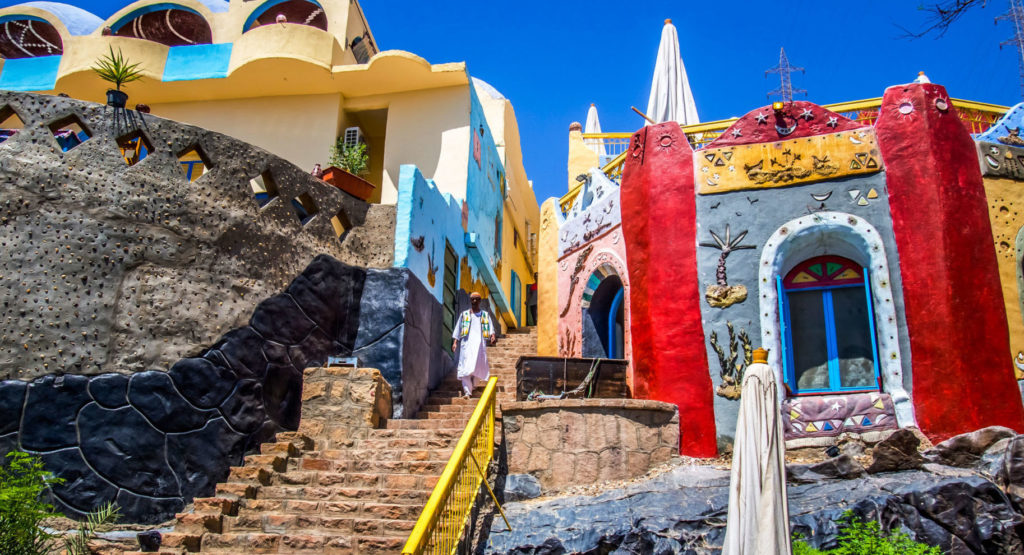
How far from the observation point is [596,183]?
1309cm

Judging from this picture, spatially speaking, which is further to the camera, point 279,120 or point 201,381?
point 279,120

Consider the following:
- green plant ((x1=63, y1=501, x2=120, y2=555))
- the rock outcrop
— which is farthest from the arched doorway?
green plant ((x1=63, y1=501, x2=120, y2=555))

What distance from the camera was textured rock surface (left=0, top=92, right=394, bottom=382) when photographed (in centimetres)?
891

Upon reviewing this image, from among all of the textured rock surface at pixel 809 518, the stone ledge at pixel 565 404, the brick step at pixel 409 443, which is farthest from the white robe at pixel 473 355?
the textured rock surface at pixel 809 518

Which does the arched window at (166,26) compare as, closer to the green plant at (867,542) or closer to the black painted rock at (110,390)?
the black painted rock at (110,390)

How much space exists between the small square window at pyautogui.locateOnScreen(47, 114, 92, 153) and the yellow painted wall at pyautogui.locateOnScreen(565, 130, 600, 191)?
9562 mm

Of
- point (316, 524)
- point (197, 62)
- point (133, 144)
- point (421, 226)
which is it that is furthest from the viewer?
point (197, 62)

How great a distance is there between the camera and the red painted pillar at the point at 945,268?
376 inches

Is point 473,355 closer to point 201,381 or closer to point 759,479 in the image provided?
point 201,381

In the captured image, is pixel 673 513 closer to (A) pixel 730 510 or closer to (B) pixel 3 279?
(A) pixel 730 510

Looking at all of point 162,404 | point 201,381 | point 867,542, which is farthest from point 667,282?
point 162,404

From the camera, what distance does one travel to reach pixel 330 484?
8266 mm

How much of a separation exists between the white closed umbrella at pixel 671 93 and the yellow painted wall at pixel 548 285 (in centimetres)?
301

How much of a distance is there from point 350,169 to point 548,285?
4.34m
